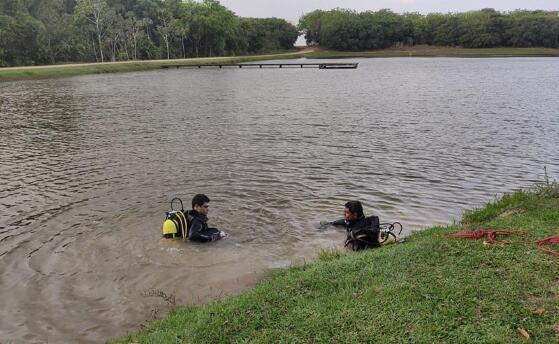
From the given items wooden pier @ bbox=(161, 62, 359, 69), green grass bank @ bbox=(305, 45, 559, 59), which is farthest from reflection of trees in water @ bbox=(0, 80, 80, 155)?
green grass bank @ bbox=(305, 45, 559, 59)

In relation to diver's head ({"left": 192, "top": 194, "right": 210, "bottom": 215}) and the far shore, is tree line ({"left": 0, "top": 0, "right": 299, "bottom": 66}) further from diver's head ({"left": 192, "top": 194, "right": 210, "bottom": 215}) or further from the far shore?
diver's head ({"left": 192, "top": 194, "right": 210, "bottom": 215})

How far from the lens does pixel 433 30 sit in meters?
153

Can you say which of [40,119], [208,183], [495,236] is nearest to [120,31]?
[40,119]

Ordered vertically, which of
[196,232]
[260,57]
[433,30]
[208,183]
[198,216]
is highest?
[433,30]

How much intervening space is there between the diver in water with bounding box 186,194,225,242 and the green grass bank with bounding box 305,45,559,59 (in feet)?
428

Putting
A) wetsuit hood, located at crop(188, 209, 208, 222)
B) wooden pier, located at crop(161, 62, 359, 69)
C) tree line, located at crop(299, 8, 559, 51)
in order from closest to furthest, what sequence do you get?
wetsuit hood, located at crop(188, 209, 208, 222) → wooden pier, located at crop(161, 62, 359, 69) → tree line, located at crop(299, 8, 559, 51)

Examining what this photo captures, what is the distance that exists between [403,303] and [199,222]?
5.77 metres

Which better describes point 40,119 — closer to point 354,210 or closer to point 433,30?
point 354,210

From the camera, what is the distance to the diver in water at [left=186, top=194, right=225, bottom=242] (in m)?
10.4

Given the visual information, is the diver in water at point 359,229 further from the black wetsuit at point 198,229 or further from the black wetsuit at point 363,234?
the black wetsuit at point 198,229

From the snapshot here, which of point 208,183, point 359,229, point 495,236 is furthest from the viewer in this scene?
point 208,183

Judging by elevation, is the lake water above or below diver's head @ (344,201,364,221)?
below

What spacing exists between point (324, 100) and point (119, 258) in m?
29.5

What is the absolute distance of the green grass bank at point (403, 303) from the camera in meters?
5.23
